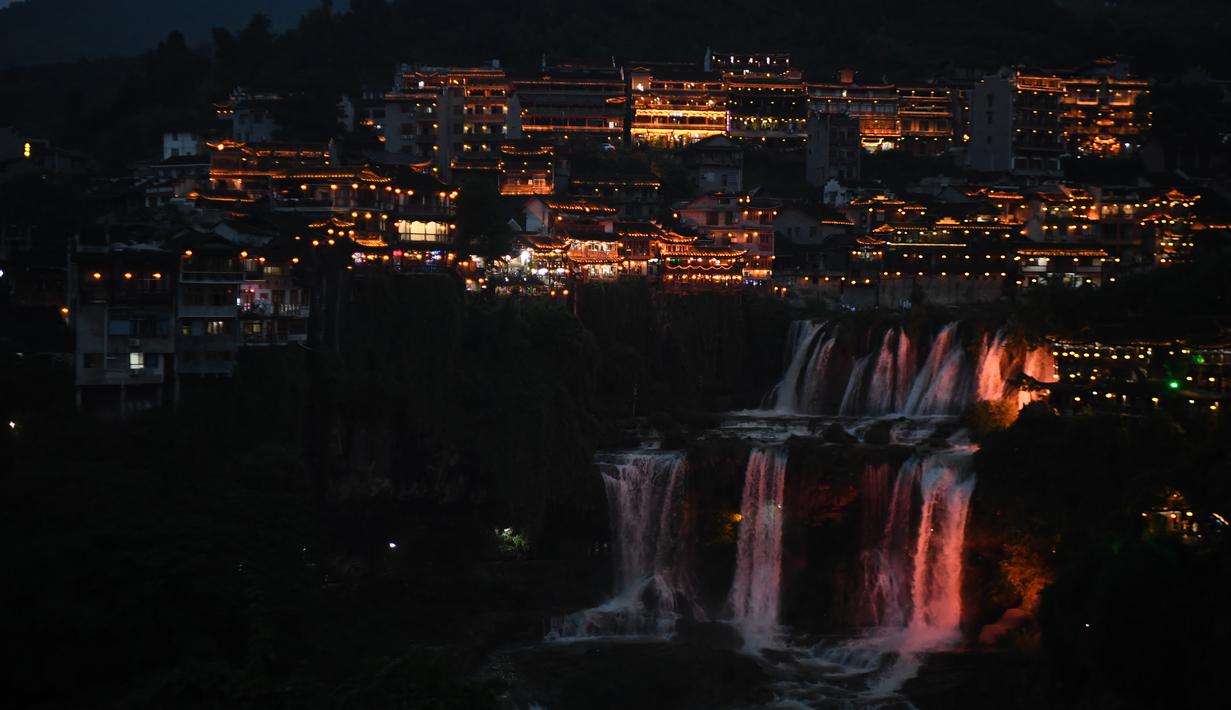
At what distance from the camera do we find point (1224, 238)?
55094mm

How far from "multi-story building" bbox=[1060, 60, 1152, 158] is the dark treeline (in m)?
5.81

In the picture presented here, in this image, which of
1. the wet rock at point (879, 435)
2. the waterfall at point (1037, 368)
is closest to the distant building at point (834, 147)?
the waterfall at point (1037, 368)

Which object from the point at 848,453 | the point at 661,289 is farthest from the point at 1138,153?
the point at 848,453

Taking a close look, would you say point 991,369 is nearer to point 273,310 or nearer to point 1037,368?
point 1037,368

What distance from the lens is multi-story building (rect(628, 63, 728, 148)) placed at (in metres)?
80.1

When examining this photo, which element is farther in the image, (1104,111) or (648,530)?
(1104,111)

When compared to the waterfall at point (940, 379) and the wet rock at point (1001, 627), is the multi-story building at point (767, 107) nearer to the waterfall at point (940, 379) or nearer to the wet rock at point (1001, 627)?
the waterfall at point (940, 379)

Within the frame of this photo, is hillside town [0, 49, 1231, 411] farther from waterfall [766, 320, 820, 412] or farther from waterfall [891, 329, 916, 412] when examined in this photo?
waterfall [891, 329, 916, 412]

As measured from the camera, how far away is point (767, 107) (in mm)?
81625

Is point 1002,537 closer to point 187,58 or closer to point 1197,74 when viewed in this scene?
point 1197,74

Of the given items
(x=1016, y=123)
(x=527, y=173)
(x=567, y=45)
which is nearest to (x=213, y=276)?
(x=527, y=173)

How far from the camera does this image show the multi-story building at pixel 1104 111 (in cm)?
7975

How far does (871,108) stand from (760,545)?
45982 millimetres

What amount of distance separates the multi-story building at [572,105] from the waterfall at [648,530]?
3802 centimetres
